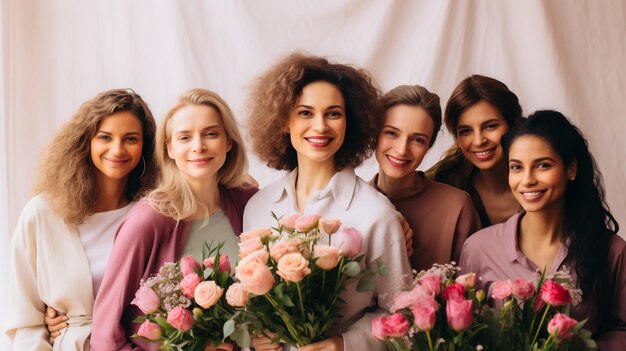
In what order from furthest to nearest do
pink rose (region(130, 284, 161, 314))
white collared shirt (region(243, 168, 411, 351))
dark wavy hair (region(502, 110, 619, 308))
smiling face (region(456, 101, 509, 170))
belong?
1. smiling face (region(456, 101, 509, 170))
2. dark wavy hair (region(502, 110, 619, 308))
3. white collared shirt (region(243, 168, 411, 351))
4. pink rose (region(130, 284, 161, 314))

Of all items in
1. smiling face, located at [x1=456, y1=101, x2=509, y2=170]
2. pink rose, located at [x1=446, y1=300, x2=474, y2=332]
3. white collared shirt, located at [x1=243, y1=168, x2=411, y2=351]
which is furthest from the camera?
smiling face, located at [x1=456, y1=101, x2=509, y2=170]

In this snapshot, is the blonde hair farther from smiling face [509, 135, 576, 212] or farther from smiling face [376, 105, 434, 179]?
smiling face [509, 135, 576, 212]

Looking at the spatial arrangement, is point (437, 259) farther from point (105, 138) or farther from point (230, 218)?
point (105, 138)

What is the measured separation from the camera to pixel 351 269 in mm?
1956

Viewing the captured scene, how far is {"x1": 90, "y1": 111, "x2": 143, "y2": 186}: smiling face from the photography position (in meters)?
2.61

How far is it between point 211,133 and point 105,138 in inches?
16.7

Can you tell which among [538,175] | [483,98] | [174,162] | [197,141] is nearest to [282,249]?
[197,141]

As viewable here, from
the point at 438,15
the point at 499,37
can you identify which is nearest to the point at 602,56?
the point at 499,37

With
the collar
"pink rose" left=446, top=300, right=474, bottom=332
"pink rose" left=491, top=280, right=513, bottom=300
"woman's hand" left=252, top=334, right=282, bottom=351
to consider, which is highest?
the collar

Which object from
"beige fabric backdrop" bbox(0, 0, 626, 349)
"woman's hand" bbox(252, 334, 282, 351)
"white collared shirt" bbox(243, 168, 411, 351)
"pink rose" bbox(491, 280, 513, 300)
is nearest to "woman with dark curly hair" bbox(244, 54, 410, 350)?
"white collared shirt" bbox(243, 168, 411, 351)

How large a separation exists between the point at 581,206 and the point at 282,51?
1.79 m

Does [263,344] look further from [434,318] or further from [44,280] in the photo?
[44,280]

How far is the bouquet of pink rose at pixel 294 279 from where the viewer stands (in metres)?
1.87

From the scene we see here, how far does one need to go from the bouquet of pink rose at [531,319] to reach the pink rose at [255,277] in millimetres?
577
